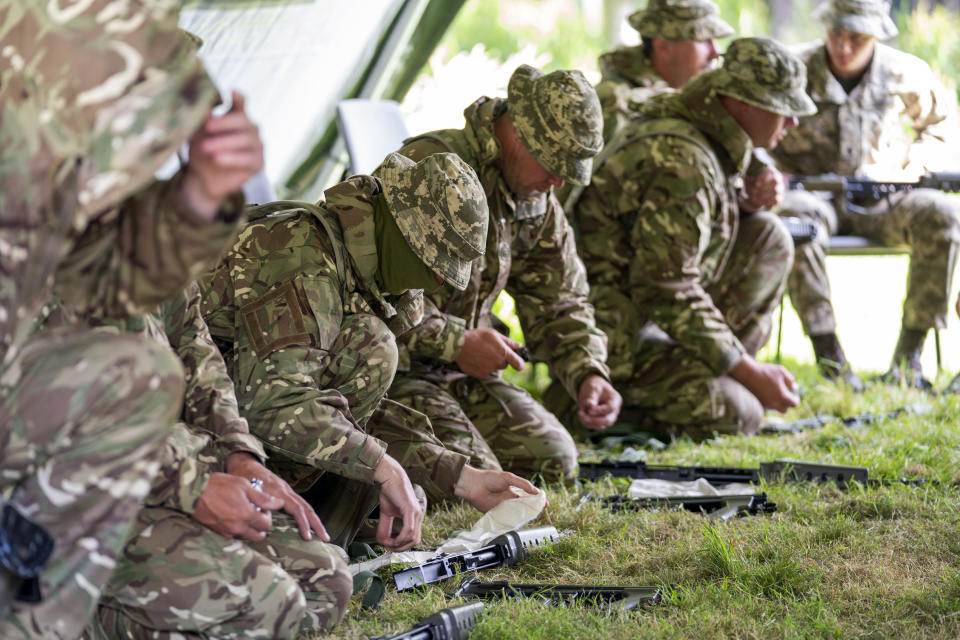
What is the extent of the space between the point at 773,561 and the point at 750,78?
9.34ft

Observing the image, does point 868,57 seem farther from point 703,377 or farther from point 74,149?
point 74,149

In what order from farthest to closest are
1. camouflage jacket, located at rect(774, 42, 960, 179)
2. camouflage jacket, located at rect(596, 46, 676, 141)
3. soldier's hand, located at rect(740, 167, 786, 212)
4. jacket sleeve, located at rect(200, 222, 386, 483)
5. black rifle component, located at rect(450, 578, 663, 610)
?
camouflage jacket, located at rect(774, 42, 960, 179) < camouflage jacket, located at rect(596, 46, 676, 141) < soldier's hand, located at rect(740, 167, 786, 212) < jacket sleeve, located at rect(200, 222, 386, 483) < black rifle component, located at rect(450, 578, 663, 610)

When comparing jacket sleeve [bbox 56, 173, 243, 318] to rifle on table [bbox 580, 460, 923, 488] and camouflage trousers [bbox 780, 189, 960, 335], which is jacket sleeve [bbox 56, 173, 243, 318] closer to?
rifle on table [bbox 580, 460, 923, 488]

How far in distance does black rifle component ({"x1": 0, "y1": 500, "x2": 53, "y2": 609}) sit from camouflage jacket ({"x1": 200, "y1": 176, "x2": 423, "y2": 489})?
112 cm

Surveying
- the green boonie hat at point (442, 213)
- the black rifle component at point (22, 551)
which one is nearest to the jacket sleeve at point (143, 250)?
the black rifle component at point (22, 551)

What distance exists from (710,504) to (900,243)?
380cm

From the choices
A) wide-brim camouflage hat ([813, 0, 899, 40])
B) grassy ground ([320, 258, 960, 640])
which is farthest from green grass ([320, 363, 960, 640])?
wide-brim camouflage hat ([813, 0, 899, 40])

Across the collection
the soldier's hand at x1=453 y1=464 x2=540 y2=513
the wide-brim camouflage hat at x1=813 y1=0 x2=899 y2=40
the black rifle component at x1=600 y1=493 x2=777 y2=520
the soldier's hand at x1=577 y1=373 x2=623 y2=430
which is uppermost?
the wide-brim camouflage hat at x1=813 y1=0 x2=899 y2=40

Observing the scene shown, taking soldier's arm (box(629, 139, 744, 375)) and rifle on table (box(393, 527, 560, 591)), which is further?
soldier's arm (box(629, 139, 744, 375))

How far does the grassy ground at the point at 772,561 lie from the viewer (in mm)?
2943

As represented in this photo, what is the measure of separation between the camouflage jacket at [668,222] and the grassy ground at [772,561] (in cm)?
69

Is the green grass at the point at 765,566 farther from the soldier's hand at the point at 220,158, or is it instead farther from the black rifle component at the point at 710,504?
the soldier's hand at the point at 220,158

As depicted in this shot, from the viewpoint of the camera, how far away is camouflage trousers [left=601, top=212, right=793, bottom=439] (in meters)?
5.61

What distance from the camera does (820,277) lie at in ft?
22.7
